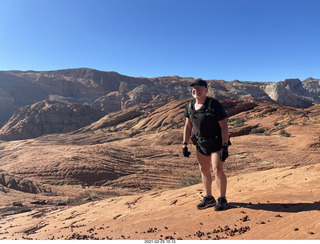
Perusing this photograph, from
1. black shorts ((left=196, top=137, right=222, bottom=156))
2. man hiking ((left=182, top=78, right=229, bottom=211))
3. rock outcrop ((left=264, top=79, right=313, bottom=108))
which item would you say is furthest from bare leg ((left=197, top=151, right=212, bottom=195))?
rock outcrop ((left=264, top=79, right=313, bottom=108))

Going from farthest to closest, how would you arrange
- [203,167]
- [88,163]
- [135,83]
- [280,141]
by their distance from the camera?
[135,83], [280,141], [88,163], [203,167]

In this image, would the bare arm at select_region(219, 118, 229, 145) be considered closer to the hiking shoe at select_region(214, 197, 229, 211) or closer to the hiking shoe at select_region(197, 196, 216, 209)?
the hiking shoe at select_region(214, 197, 229, 211)

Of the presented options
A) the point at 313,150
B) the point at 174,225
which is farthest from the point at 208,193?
the point at 313,150

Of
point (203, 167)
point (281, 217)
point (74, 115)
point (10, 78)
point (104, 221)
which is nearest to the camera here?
point (281, 217)

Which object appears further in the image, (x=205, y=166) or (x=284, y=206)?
(x=205, y=166)

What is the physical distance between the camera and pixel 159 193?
22.2ft

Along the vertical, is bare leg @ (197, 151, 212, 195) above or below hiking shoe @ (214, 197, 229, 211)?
above

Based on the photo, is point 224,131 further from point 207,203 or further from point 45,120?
point 45,120

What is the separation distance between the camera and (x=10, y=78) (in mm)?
76938

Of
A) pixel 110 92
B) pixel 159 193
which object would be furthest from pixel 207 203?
pixel 110 92

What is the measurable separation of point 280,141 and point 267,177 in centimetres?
1120

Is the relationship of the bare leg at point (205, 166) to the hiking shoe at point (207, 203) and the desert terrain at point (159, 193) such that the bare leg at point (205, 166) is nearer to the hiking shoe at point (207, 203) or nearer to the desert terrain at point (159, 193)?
the hiking shoe at point (207, 203)

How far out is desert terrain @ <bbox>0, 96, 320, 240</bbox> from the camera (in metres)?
3.20

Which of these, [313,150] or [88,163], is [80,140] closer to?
[88,163]
